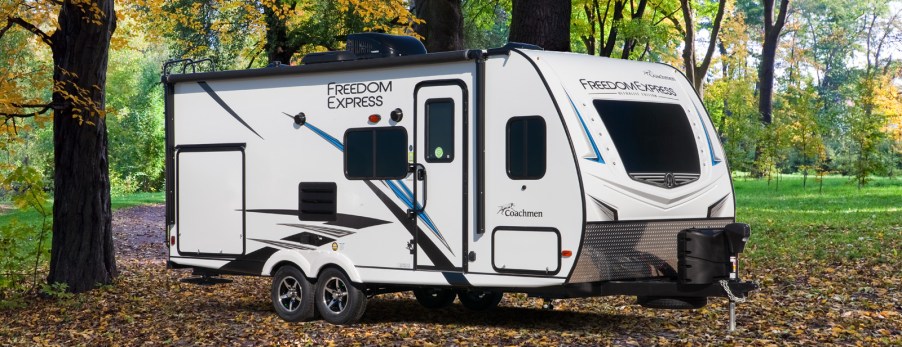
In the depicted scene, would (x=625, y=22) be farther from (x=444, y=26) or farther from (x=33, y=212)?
(x=33, y=212)

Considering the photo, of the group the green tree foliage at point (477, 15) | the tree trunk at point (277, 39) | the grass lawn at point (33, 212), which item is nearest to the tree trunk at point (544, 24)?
the tree trunk at point (277, 39)

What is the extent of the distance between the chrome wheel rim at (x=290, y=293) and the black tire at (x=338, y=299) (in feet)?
0.86

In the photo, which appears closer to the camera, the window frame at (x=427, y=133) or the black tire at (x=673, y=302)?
the black tire at (x=673, y=302)

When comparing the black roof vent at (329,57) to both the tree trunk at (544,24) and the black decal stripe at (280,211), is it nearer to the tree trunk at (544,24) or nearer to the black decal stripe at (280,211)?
the black decal stripe at (280,211)

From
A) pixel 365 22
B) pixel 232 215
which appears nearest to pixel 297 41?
pixel 365 22

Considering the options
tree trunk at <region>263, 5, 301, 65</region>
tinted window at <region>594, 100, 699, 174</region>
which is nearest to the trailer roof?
tinted window at <region>594, 100, 699, 174</region>

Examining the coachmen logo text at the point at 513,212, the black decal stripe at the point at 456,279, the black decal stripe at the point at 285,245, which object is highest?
the coachmen logo text at the point at 513,212

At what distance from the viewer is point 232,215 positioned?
11461 mm

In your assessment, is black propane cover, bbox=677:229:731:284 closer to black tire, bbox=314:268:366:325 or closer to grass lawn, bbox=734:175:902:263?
black tire, bbox=314:268:366:325

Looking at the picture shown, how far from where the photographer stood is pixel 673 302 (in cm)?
929

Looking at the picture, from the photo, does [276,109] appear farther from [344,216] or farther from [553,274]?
[553,274]

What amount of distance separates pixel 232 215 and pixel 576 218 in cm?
406

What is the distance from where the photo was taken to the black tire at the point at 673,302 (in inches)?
366

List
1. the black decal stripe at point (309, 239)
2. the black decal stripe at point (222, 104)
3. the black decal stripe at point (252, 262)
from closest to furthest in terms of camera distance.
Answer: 1. the black decal stripe at point (309, 239)
2. the black decal stripe at point (252, 262)
3. the black decal stripe at point (222, 104)
